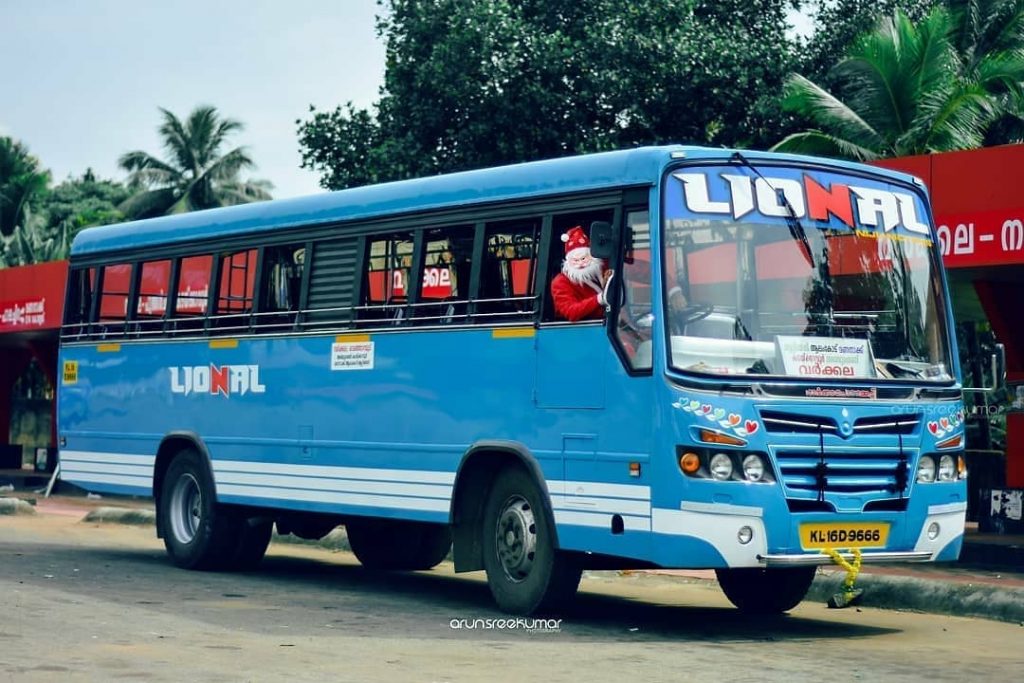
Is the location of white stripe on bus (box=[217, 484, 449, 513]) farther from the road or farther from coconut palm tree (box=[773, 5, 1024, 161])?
coconut palm tree (box=[773, 5, 1024, 161])

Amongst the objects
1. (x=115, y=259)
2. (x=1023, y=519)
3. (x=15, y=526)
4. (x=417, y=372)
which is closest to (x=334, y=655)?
(x=417, y=372)

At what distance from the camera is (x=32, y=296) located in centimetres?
2881

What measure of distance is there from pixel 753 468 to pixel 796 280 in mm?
1208

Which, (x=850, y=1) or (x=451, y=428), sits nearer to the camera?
(x=451, y=428)

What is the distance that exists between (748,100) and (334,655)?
26462 millimetres

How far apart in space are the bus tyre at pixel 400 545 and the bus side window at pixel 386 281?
275 centimetres

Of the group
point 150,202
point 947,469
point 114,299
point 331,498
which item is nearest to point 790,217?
point 947,469

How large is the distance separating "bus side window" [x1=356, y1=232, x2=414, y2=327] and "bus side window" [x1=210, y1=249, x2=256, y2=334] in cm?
178

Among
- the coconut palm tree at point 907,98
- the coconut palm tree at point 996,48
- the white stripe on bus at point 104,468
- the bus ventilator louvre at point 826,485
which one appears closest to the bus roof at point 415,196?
the bus ventilator louvre at point 826,485

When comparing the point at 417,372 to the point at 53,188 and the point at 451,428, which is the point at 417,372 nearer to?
the point at 451,428

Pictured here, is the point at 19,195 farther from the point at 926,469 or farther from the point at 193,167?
the point at 926,469

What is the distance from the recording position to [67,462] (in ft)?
53.7

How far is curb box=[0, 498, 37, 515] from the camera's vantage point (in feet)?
75.6

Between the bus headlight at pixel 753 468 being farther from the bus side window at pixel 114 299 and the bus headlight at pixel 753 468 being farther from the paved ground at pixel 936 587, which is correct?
the bus side window at pixel 114 299
